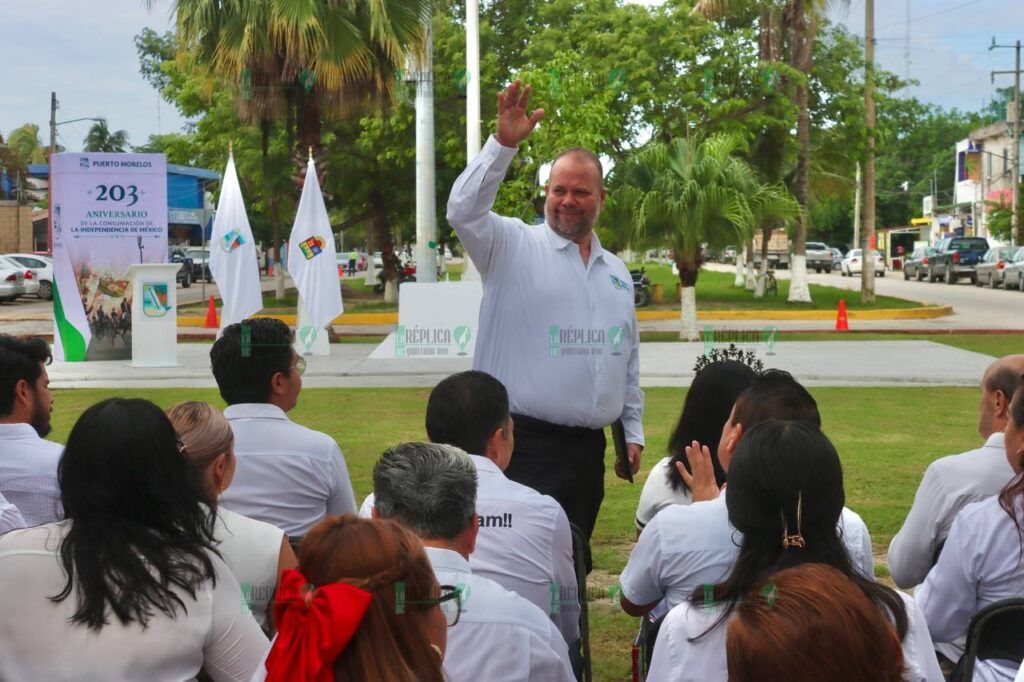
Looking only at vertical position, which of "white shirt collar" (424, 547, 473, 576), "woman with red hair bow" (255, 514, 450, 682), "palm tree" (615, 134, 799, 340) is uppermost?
"palm tree" (615, 134, 799, 340)

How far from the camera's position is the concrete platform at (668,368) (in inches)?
603

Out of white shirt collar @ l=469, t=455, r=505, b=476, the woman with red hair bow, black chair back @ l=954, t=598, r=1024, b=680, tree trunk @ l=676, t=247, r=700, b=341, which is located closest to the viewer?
the woman with red hair bow

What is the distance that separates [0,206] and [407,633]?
6135cm

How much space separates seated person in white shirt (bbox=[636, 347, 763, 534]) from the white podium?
14.3 m

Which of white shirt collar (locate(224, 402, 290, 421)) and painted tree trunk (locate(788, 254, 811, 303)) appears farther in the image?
painted tree trunk (locate(788, 254, 811, 303))

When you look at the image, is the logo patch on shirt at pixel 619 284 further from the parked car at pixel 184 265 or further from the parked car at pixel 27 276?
the parked car at pixel 184 265

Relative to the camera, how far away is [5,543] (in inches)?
107

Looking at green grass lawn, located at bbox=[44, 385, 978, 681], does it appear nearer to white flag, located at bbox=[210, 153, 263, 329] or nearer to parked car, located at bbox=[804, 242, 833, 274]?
white flag, located at bbox=[210, 153, 263, 329]

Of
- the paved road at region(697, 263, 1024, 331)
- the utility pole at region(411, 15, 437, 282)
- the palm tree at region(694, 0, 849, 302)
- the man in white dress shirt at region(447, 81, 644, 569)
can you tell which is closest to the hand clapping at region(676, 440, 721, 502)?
the man in white dress shirt at region(447, 81, 644, 569)

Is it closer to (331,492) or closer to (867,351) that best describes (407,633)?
(331,492)

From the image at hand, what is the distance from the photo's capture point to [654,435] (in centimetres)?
1096

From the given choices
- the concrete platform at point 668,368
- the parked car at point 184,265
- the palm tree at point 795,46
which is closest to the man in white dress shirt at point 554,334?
the concrete platform at point 668,368

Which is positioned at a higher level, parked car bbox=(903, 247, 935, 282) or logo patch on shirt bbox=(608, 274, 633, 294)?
parked car bbox=(903, 247, 935, 282)

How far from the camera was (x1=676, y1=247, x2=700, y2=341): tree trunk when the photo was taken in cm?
2108
